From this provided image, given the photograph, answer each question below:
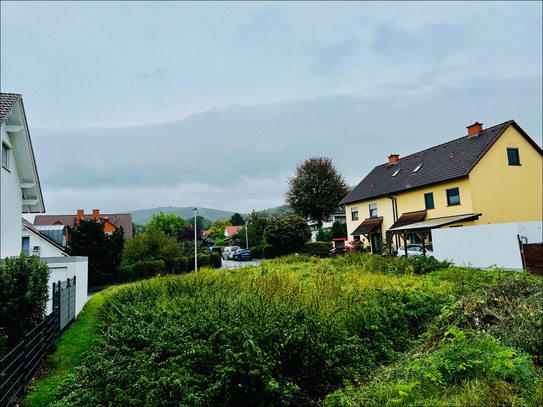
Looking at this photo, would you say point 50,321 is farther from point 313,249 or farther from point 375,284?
point 313,249

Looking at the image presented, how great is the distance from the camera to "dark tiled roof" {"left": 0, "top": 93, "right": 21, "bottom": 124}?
11383 millimetres

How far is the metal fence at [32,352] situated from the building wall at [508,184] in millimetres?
21194

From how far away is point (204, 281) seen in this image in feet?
37.2

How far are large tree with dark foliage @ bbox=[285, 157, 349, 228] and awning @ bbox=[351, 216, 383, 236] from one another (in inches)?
694

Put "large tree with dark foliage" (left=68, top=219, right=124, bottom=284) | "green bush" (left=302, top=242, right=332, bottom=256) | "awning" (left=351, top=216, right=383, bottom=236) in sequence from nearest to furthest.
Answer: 1. "large tree with dark foliage" (left=68, top=219, right=124, bottom=284)
2. "awning" (left=351, top=216, right=383, bottom=236)
3. "green bush" (left=302, top=242, right=332, bottom=256)

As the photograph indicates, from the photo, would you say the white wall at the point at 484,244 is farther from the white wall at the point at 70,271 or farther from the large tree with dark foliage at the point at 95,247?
the large tree with dark foliage at the point at 95,247

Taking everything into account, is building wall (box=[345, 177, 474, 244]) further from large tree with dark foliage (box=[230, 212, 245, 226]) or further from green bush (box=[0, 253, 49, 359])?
large tree with dark foliage (box=[230, 212, 245, 226])

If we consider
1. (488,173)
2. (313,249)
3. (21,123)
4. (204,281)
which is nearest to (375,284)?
(204,281)

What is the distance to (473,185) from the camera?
869 inches

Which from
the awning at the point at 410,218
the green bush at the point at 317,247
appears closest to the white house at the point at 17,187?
the awning at the point at 410,218

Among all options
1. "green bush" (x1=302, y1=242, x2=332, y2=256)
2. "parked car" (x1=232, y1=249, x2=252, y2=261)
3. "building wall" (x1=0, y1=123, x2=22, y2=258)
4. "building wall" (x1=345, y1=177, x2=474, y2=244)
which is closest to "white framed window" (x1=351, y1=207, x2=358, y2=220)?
"building wall" (x1=345, y1=177, x2=474, y2=244)

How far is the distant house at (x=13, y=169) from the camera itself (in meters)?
12.3

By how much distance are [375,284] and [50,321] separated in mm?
8209

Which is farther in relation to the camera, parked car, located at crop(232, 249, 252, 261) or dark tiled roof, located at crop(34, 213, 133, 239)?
dark tiled roof, located at crop(34, 213, 133, 239)
